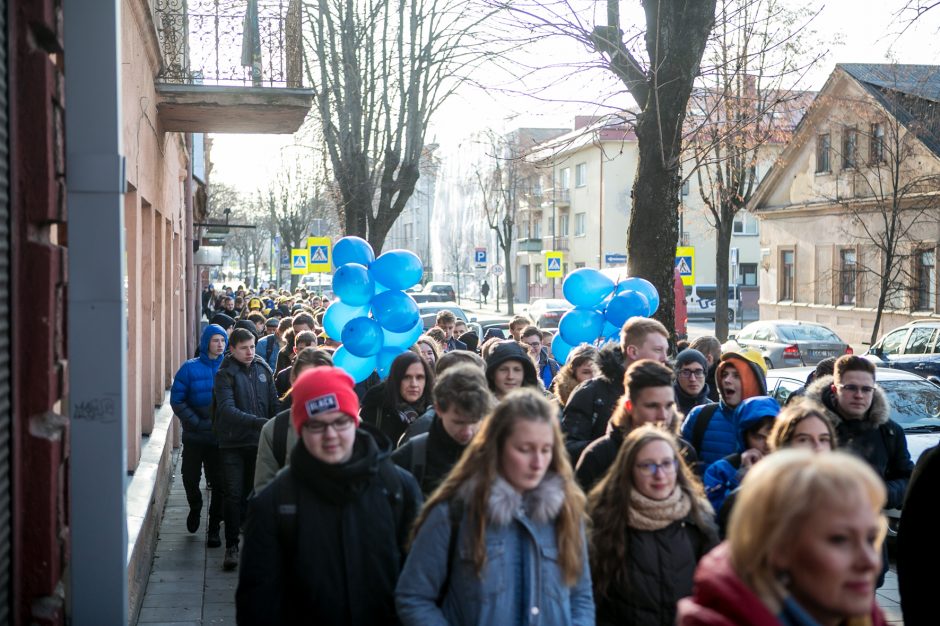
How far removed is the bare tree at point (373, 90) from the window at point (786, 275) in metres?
20.9

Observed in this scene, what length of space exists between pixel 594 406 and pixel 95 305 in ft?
10.2

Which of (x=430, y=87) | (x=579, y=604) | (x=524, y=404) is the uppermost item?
(x=430, y=87)

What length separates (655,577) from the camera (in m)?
4.25

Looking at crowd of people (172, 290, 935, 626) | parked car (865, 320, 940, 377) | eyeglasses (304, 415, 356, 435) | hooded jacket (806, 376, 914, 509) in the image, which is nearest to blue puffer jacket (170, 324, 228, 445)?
crowd of people (172, 290, 935, 626)

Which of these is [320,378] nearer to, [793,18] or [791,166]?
[793,18]

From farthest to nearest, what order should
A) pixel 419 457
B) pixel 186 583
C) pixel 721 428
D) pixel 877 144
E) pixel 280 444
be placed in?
pixel 877 144 < pixel 186 583 < pixel 721 428 < pixel 280 444 < pixel 419 457

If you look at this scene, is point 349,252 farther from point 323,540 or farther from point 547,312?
point 547,312

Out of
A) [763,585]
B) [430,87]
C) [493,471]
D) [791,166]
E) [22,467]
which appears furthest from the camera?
[791,166]

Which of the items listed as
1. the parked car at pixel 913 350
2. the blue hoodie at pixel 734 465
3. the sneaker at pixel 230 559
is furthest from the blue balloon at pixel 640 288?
the parked car at pixel 913 350

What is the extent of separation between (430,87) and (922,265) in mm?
16881

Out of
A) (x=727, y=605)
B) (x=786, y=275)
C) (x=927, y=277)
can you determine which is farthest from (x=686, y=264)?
(x=727, y=605)

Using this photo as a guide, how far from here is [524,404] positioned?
385cm

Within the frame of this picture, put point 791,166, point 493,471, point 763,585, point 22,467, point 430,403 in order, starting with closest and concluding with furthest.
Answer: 1. point 763,585
2. point 493,471
3. point 22,467
4. point 430,403
5. point 791,166

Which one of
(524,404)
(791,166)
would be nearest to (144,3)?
(524,404)
